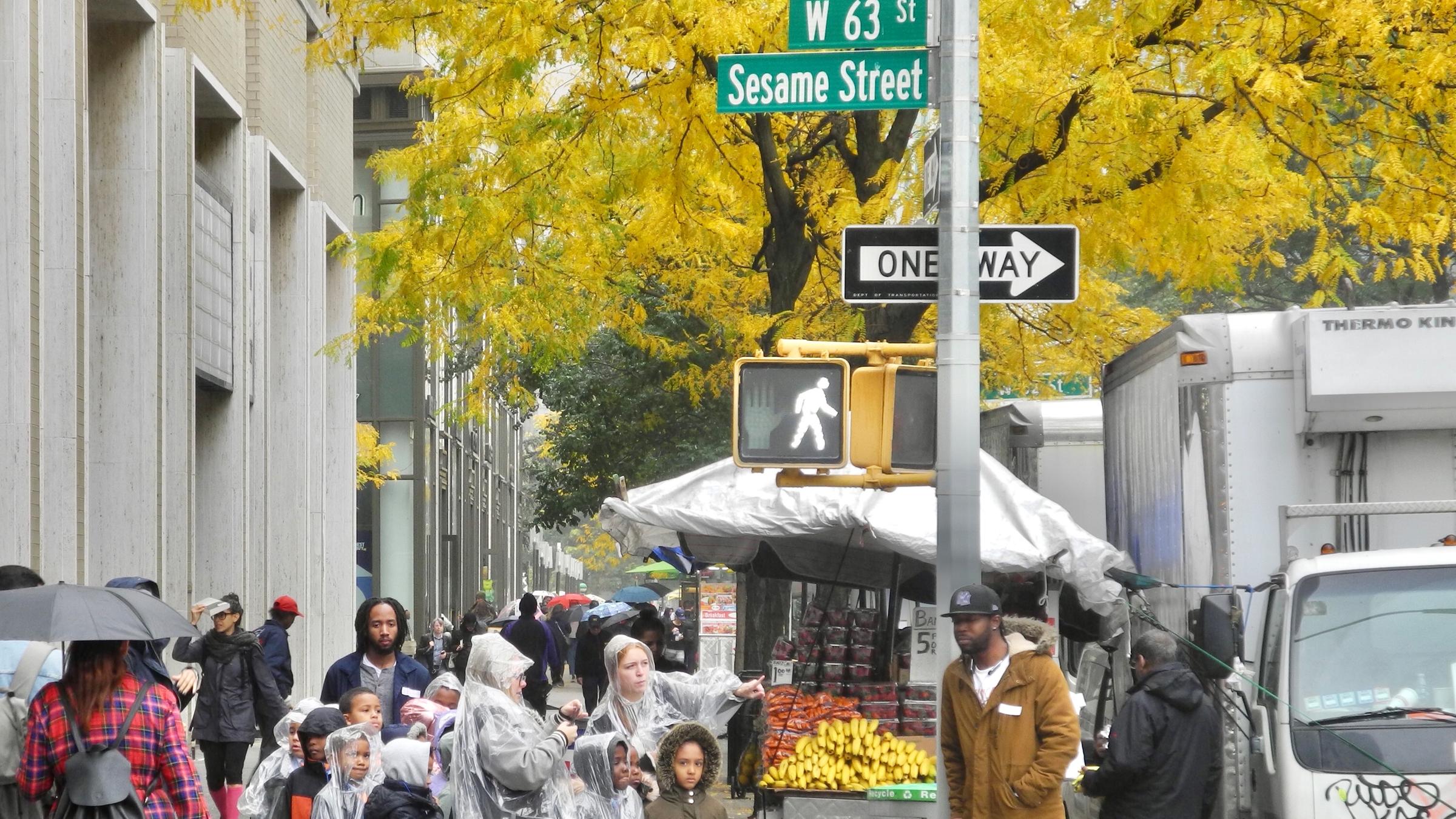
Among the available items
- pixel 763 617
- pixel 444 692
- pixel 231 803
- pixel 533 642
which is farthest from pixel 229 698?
pixel 533 642

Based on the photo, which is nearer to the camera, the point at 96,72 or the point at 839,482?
the point at 839,482

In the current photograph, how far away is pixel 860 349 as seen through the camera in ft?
25.5

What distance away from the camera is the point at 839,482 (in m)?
7.58

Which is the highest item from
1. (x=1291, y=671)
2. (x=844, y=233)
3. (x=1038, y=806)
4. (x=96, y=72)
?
(x=96, y=72)

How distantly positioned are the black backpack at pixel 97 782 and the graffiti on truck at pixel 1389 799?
16.0 ft

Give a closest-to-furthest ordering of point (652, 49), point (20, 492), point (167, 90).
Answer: point (652, 49) → point (20, 492) → point (167, 90)

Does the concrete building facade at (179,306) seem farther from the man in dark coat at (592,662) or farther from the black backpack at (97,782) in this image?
the black backpack at (97,782)

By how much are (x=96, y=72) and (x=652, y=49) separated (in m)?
8.97

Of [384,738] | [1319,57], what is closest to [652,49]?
[1319,57]

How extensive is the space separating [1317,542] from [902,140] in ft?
19.0

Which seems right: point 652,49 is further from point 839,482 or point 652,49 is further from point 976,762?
point 976,762

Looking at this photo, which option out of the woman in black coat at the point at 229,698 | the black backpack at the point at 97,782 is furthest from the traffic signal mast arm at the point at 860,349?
the woman in black coat at the point at 229,698

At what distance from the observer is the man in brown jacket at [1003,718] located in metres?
7.33

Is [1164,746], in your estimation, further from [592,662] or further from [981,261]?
[592,662]
